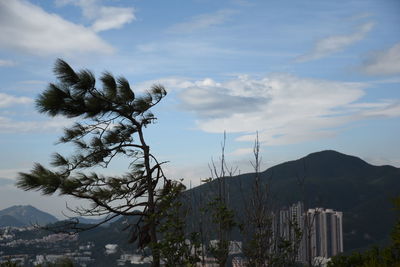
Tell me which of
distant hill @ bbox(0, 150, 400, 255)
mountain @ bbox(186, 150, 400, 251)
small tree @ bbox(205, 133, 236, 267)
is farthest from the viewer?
mountain @ bbox(186, 150, 400, 251)

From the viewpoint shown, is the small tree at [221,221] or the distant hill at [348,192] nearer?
the small tree at [221,221]

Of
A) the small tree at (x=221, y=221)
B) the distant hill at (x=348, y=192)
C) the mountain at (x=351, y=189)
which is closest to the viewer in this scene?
the small tree at (x=221, y=221)

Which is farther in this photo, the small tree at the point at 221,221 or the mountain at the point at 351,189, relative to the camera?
the mountain at the point at 351,189

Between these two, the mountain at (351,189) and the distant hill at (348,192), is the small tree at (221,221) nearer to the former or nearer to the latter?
the distant hill at (348,192)

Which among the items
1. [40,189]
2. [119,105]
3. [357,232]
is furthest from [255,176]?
[357,232]

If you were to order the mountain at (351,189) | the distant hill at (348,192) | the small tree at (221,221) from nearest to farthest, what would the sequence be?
the small tree at (221,221) → the distant hill at (348,192) → the mountain at (351,189)

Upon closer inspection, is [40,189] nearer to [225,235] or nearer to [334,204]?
[225,235]

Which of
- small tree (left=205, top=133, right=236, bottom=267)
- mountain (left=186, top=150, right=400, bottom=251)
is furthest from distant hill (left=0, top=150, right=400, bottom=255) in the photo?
small tree (left=205, top=133, right=236, bottom=267)

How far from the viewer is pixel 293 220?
21.5ft

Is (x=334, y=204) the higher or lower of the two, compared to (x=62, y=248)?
higher

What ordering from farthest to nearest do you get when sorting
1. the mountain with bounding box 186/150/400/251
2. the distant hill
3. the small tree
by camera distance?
the mountain with bounding box 186/150/400/251 → the distant hill → the small tree

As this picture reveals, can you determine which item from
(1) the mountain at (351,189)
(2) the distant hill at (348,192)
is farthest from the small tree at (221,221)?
(1) the mountain at (351,189)

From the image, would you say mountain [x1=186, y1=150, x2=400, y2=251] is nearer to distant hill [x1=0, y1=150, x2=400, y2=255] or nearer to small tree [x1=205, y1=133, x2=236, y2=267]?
distant hill [x1=0, y1=150, x2=400, y2=255]

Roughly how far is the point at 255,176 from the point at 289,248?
1.23 metres
